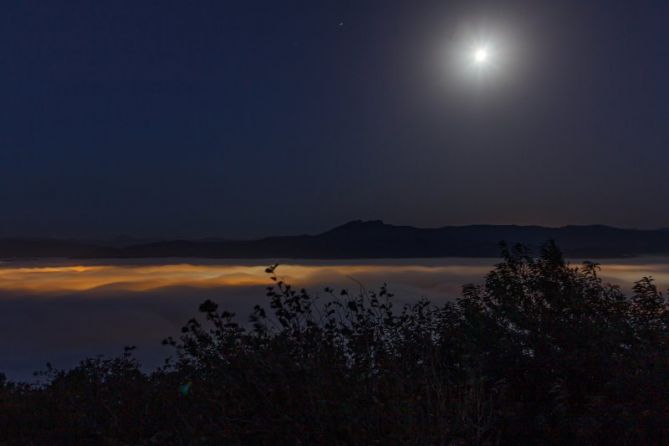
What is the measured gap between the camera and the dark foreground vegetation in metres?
6.79

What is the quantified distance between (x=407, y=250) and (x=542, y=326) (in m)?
118

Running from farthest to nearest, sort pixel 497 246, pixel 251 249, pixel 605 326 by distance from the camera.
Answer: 1. pixel 251 249
2. pixel 497 246
3. pixel 605 326

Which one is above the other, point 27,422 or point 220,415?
point 220,415

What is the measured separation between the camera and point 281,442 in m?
7.01

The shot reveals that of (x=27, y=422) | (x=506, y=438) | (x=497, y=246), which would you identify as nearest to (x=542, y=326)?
A: (x=506, y=438)

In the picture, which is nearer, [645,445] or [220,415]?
[645,445]

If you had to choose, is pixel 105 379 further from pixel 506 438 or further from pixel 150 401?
pixel 506 438

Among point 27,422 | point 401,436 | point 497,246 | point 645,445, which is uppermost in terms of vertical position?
point 497,246

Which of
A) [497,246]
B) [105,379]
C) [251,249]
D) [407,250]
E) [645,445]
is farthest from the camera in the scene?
[407,250]

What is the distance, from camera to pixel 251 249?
336 feet

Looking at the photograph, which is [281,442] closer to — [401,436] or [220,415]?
[220,415]

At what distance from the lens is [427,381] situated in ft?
22.9

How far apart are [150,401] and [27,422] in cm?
250

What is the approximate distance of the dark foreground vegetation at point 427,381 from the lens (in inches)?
267
